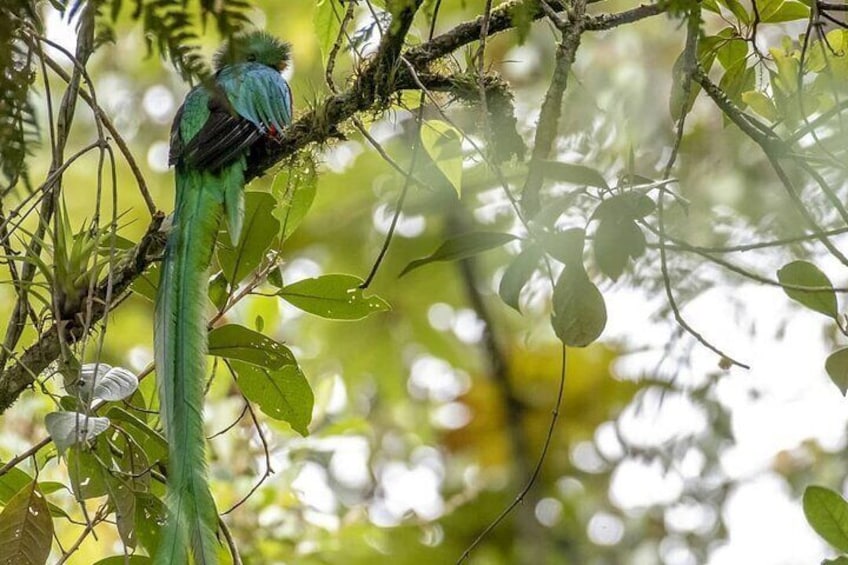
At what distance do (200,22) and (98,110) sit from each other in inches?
31.4

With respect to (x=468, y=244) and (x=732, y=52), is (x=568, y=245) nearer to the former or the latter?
(x=468, y=244)

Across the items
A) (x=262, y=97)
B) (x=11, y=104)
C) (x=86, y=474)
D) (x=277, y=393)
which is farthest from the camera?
(x=262, y=97)

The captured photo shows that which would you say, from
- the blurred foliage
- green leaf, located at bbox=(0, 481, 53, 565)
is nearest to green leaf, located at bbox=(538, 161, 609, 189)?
the blurred foliage

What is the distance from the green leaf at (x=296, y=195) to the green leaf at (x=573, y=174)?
0.47 metres

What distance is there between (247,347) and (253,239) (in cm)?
15

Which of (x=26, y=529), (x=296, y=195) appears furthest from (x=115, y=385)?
(x=296, y=195)

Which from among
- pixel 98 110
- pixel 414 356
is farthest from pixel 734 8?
pixel 414 356

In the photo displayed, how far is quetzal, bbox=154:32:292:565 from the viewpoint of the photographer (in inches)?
45.2

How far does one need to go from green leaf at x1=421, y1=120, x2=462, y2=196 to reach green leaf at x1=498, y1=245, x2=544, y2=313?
32 centimetres

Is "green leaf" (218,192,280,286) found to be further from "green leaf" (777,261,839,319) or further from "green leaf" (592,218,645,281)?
"green leaf" (777,261,839,319)

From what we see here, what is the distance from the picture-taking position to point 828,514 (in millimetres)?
1425

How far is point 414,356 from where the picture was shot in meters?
4.21

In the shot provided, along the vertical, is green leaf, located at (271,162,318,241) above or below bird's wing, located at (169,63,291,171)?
below

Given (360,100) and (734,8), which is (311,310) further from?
(734,8)
